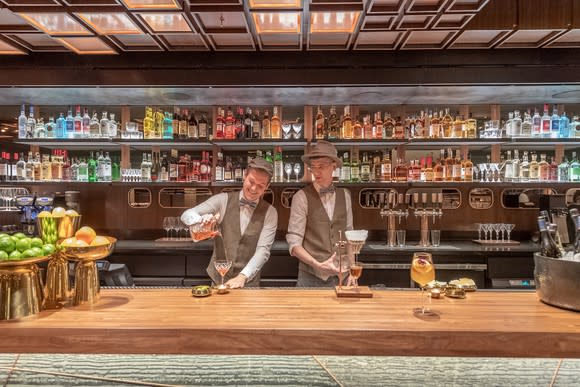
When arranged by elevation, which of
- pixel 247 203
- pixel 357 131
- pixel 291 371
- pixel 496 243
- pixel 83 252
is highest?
pixel 357 131

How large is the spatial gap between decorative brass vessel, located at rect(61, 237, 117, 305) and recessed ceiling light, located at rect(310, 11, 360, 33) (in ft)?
6.75

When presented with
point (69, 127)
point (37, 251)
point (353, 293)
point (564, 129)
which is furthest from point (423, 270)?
point (69, 127)

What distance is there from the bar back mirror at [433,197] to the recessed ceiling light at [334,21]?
1934mm

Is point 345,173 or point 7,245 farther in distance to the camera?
point 345,173

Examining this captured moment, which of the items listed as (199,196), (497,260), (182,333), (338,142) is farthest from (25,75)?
(497,260)

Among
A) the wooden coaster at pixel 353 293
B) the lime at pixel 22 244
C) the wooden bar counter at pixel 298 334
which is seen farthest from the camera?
the wooden coaster at pixel 353 293

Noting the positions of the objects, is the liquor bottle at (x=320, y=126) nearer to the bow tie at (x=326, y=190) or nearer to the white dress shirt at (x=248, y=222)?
the bow tie at (x=326, y=190)

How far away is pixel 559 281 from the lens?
5.11 ft

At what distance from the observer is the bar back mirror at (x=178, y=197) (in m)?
4.51

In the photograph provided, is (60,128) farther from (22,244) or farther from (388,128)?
(388,128)

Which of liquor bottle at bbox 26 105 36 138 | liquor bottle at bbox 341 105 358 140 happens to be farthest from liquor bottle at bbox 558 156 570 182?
liquor bottle at bbox 26 105 36 138

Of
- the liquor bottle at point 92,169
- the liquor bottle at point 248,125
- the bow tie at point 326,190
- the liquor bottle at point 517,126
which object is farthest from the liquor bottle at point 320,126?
the liquor bottle at point 92,169

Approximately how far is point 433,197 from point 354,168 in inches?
35.3

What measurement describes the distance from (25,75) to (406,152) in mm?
3778
